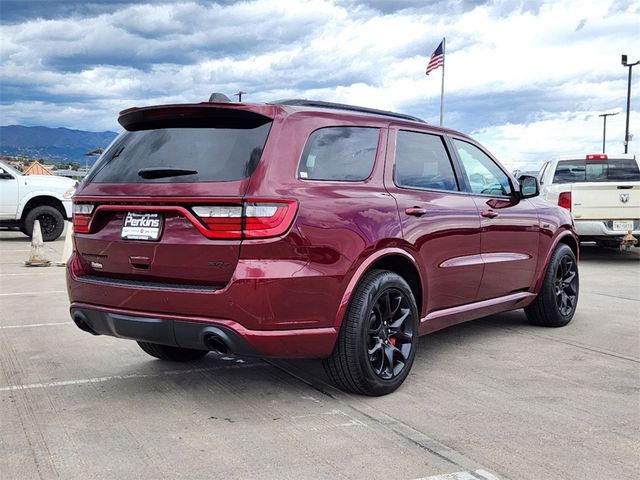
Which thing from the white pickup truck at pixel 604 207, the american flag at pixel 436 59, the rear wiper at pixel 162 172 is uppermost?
the american flag at pixel 436 59

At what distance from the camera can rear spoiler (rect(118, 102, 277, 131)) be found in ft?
12.8

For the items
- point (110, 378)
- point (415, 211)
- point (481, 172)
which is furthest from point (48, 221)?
point (415, 211)

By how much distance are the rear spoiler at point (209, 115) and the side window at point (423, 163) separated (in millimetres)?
1077

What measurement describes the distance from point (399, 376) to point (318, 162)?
4.64 feet

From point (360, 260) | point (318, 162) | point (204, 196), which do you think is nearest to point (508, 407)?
point (360, 260)

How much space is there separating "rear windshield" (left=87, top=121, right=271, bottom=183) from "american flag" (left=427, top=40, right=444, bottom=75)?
2848 cm

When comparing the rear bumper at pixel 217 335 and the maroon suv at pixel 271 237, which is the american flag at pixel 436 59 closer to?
the maroon suv at pixel 271 237

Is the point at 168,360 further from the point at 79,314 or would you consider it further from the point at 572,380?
the point at 572,380

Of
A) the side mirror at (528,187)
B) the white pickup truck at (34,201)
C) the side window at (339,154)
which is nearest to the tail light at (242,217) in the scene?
the side window at (339,154)

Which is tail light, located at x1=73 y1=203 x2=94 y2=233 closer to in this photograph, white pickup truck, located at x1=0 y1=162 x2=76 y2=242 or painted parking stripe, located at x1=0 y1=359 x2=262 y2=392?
painted parking stripe, located at x1=0 y1=359 x2=262 y2=392

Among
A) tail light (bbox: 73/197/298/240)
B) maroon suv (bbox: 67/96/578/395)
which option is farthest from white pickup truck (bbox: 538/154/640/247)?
tail light (bbox: 73/197/298/240)

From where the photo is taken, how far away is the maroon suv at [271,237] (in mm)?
3676

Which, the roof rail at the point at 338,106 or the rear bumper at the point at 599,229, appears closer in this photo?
the roof rail at the point at 338,106

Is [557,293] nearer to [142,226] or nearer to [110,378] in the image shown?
[110,378]
